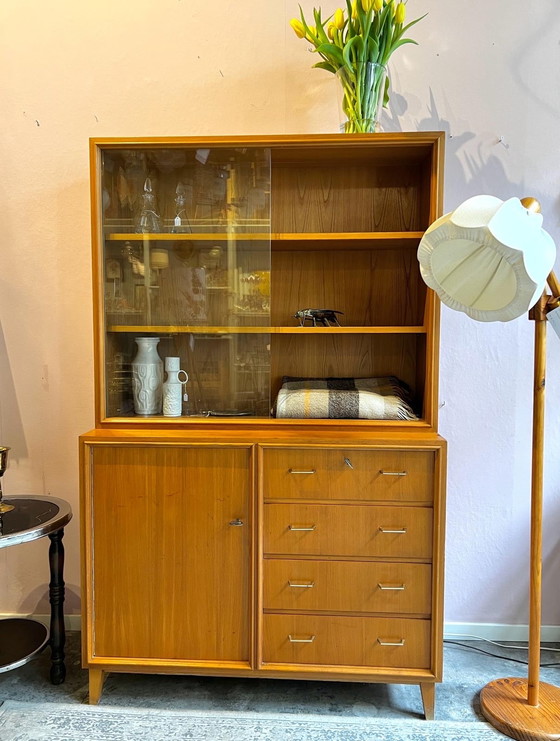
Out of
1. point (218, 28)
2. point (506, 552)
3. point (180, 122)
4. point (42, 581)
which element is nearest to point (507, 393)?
point (506, 552)

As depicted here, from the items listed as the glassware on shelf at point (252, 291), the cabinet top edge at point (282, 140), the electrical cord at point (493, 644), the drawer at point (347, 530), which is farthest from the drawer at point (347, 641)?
the cabinet top edge at point (282, 140)

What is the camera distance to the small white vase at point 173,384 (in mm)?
1850

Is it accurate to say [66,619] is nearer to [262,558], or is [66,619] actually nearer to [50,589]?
[50,589]

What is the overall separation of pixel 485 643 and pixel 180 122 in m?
2.46

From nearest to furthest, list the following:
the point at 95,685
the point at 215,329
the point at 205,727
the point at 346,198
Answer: the point at 205,727
the point at 95,685
the point at 215,329
the point at 346,198

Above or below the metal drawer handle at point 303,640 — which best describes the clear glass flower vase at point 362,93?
above

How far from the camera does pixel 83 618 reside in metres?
1.69

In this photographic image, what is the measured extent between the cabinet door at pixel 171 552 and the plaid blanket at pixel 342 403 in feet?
0.83

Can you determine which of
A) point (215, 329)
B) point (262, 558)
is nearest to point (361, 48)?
point (215, 329)

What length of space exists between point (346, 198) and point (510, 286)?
2.90 feet

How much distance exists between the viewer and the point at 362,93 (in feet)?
5.71

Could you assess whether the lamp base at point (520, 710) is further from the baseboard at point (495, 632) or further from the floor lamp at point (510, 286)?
the baseboard at point (495, 632)

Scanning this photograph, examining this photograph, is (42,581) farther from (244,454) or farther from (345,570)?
(345,570)

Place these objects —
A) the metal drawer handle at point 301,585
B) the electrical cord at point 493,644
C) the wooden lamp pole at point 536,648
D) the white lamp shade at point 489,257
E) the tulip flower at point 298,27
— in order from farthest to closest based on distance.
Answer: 1. the electrical cord at point 493,644
2. the tulip flower at point 298,27
3. the metal drawer handle at point 301,585
4. the wooden lamp pole at point 536,648
5. the white lamp shade at point 489,257
